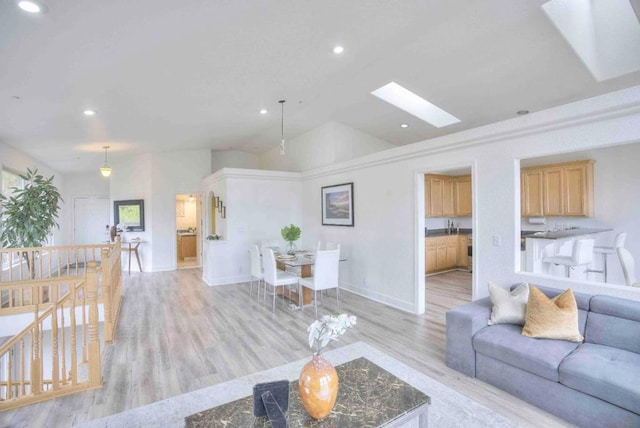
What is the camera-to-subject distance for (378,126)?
646 centimetres

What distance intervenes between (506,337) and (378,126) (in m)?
4.87

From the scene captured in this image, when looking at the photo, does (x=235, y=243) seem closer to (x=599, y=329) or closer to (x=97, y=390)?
(x=97, y=390)

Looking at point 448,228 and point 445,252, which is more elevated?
point 448,228

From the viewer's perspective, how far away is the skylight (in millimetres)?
3158

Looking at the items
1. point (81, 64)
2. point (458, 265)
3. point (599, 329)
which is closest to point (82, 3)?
point (81, 64)

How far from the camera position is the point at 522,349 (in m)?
2.35

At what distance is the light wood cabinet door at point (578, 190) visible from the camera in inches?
205

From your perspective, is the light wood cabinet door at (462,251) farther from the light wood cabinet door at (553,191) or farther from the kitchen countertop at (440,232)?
the light wood cabinet door at (553,191)

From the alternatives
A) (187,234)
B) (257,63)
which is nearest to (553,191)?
(257,63)

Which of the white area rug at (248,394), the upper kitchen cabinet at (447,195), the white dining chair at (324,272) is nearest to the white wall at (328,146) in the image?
the upper kitchen cabinet at (447,195)

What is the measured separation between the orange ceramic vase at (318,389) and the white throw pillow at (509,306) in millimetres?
1935

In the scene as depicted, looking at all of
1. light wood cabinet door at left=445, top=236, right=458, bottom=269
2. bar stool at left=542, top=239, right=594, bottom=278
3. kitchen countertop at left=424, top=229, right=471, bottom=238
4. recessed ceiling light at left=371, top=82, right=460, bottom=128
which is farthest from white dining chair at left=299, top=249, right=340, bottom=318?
light wood cabinet door at left=445, top=236, right=458, bottom=269

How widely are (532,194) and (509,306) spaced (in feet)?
14.0

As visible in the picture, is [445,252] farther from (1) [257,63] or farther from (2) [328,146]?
(1) [257,63]
